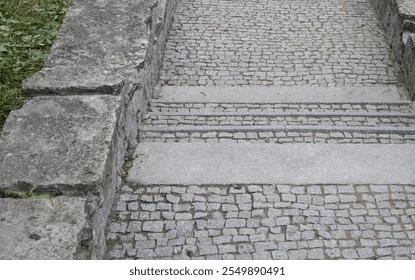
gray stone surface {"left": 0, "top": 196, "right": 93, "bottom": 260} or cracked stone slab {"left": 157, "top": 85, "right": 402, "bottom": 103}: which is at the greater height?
gray stone surface {"left": 0, "top": 196, "right": 93, "bottom": 260}

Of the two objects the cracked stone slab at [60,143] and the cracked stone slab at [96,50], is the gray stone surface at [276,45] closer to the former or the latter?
the cracked stone slab at [96,50]

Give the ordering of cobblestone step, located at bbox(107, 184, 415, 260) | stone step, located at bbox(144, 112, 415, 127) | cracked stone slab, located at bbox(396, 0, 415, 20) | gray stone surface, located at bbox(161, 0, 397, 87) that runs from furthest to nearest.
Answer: cracked stone slab, located at bbox(396, 0, 415, 20), gray stone surface, located at bbox(161, 0, 397, 87), stone step, located at bbox(144, 112, 415, 127), cobblestone step, located at bbox(107, 184, 415, 260)

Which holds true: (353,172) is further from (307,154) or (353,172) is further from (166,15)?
(166,15)

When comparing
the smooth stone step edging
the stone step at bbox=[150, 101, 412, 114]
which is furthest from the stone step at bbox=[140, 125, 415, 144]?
the smooth stone step edging

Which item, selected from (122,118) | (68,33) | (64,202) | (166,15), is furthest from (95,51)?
(166,15)

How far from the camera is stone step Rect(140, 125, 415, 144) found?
5348 mm

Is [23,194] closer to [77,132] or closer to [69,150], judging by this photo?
[69,150]

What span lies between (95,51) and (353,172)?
2703 millimetres

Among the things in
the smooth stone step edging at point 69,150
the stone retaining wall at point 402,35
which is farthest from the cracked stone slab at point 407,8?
the smooth stone step edging at point 69,150

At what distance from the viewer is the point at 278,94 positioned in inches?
252

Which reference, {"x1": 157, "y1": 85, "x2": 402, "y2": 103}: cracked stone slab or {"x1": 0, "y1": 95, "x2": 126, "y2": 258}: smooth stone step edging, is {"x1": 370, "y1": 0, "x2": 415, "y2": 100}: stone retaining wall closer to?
{"x1": 157, "y1": 85, "x2": 402, "y2": 103}: cracked stone slab

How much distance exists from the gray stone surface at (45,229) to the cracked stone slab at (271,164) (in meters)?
1.26

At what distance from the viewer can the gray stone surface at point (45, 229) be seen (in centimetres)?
324

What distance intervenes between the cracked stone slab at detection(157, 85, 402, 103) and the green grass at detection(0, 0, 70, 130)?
4.96ft
